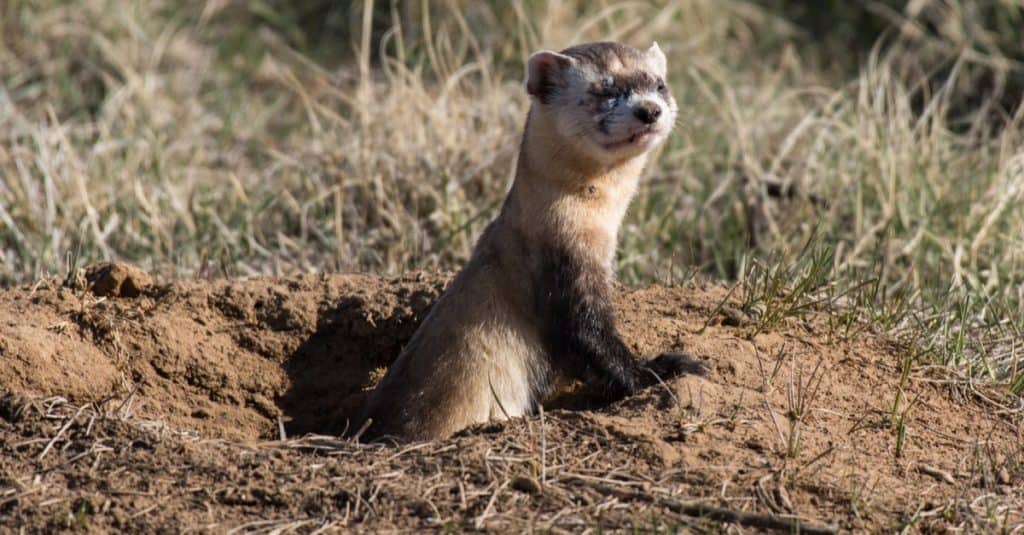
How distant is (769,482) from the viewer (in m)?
3.92

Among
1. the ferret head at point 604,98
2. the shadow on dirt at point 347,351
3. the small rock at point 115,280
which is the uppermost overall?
the ferret head at point 604,98

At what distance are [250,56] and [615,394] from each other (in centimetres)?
629

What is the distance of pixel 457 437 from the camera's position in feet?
14.2

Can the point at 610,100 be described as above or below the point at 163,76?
above

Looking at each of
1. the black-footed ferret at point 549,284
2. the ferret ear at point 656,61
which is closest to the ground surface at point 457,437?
the black-footed ferret at point 549,284

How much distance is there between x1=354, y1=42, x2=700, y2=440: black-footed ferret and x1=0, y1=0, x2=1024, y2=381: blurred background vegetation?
2.56ft

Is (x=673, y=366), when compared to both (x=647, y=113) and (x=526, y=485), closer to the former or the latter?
(x=647, y=113)

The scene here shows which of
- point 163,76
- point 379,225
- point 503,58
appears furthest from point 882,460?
point 163,76

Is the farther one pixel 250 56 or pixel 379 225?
pixel 250 56

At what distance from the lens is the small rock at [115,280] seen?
18.2ft

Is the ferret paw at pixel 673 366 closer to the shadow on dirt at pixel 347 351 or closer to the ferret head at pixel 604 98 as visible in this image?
the ferret head at pixel 604 98

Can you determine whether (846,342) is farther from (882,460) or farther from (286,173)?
(286,173)

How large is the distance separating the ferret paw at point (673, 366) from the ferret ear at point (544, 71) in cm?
108

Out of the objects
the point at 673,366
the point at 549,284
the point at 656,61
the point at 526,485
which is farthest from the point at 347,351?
the point at 526,485
